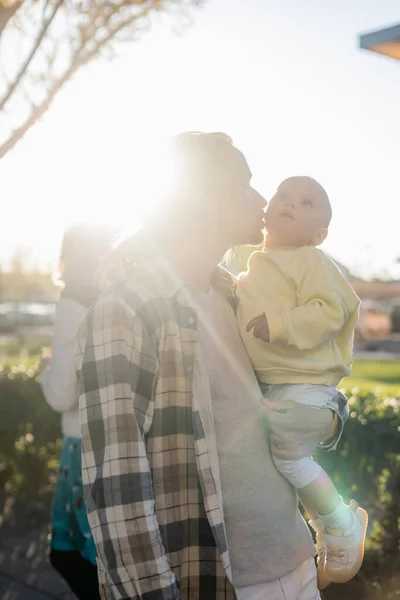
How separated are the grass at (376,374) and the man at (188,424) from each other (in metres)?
11.7

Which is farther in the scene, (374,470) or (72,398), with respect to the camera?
(374,470)

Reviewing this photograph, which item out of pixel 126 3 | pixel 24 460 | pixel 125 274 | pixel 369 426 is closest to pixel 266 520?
pixel 125 274

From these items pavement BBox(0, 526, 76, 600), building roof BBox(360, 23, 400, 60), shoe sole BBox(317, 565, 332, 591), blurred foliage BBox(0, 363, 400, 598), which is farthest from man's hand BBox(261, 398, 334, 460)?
pavement BBox(0, 526, 76, 600)

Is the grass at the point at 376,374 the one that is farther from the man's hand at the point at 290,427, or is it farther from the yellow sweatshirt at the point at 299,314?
the man's hand at the point at 290,427

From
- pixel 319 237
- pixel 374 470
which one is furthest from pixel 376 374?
pixel 319 237

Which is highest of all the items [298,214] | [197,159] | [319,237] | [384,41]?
[384,41]

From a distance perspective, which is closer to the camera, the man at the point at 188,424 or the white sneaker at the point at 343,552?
the man at the point at 188,424

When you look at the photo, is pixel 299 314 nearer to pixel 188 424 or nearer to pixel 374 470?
pixel 188 424

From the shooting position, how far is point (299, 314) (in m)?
2.23

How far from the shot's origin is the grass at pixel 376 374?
47.9 feet

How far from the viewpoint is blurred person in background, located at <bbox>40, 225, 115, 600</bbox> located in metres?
3.38

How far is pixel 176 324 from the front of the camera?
1.95 meters

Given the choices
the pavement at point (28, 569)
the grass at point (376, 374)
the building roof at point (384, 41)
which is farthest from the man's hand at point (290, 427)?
the grass at point (376, 374)

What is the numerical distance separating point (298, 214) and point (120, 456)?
116 cm
